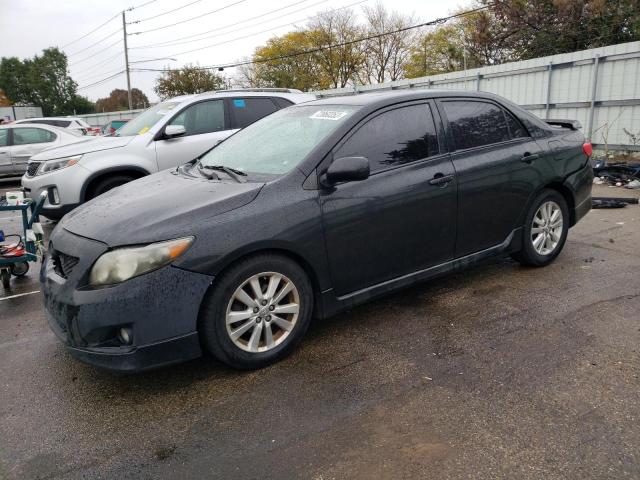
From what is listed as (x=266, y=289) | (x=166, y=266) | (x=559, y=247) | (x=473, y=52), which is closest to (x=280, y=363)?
(x=266, y=289)

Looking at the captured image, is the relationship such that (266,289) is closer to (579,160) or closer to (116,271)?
(116,271)

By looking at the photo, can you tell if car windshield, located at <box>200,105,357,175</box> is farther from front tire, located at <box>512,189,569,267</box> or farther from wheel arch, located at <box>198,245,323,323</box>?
front tire, located at <box>512,189,569,267</box>

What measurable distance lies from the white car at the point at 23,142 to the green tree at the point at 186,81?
1684 inches

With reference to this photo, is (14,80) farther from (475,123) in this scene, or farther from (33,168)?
(475,123)

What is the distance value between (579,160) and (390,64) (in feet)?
165

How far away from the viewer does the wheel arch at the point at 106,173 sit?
21.4 feet

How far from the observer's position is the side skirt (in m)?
3.38

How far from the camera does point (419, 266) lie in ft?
12.5

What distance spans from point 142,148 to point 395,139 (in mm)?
4292

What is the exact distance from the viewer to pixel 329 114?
374 centimetres

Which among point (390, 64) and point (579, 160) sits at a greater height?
point (390, 64)

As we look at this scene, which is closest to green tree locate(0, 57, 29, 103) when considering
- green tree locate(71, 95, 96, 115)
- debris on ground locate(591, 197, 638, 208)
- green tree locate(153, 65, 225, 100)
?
green tree locate(71, 95, 96, 115)

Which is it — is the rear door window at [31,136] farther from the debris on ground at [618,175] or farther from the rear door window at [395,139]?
the debris on ground at [618,175]

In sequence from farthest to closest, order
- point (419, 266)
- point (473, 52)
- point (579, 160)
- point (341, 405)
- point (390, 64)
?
1. point (390, 64)
2. point (473, 52)
3. point (579, 160)
4. point (419, 266)
5. point (341, 405)
